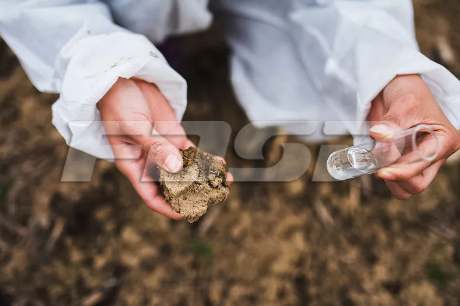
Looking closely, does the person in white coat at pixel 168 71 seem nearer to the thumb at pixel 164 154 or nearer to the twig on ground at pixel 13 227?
the thumb at pixel 164 154

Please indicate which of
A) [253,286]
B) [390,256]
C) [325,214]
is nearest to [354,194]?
[325,214]

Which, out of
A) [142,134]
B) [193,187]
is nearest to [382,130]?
[193,187]

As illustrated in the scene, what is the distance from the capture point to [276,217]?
1908 mm

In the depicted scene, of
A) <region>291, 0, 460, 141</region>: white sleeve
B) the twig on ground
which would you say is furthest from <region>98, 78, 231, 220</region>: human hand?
Result: the twig on ground

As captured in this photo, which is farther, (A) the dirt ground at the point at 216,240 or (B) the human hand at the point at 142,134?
(A) the dirt ground at the point at 216,240

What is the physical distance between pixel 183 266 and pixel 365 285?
91 centimetres

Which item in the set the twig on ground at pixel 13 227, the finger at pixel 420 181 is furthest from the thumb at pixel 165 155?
the twig on ground at pixel 13 227

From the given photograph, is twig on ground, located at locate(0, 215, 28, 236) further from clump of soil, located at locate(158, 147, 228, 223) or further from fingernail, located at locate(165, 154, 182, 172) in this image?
fingernail, located at locate(165, 154, 182, 172)

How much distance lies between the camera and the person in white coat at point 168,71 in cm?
115

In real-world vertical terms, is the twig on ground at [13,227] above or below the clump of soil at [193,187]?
below

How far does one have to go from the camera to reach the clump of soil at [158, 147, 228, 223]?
1.16 m

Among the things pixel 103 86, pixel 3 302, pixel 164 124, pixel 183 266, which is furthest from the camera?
pixel 183 266

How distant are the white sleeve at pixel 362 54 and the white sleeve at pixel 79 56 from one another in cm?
65

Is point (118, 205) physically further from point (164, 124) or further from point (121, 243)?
point (164, 124)
